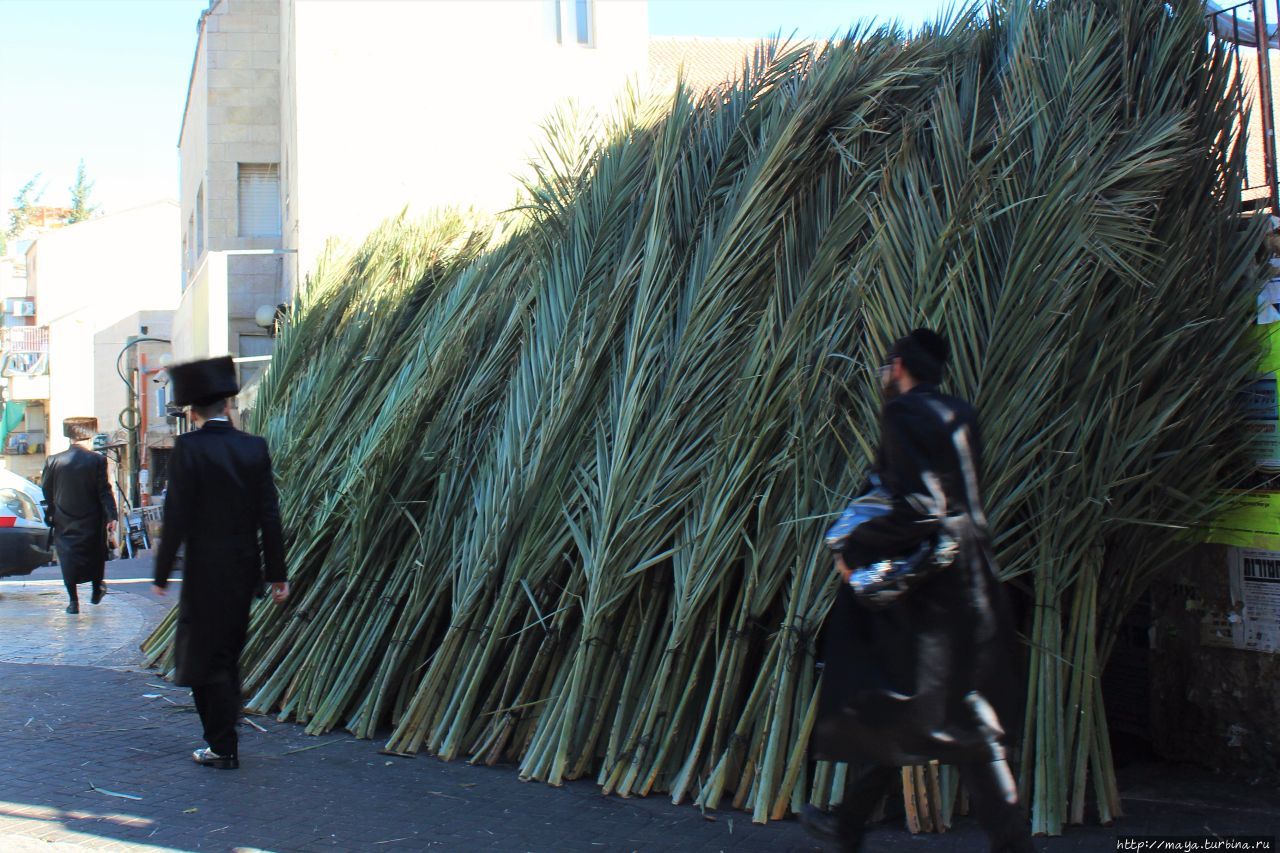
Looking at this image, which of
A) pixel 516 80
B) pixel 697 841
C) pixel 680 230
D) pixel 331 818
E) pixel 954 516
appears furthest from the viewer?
pixel 516 80

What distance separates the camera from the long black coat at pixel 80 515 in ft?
33.8

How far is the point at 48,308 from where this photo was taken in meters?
47.3

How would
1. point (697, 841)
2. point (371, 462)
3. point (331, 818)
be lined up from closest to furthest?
point (697, 841), point (331, 818), point (371, 462)

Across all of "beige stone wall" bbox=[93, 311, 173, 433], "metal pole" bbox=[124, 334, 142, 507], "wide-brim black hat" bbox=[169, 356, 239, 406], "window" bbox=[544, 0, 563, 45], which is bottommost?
"wide-brim black hat" bbox=[169, 356, 239, 406]

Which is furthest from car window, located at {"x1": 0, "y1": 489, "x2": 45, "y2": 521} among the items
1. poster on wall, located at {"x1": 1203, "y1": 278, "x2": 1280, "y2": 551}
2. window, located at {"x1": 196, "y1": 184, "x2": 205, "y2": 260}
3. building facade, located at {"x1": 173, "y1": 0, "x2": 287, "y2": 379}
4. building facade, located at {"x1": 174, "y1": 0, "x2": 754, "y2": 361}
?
poster on wall, located at {"x1": 1203, "y1": 278, "x2": 1280, "y2": 551}

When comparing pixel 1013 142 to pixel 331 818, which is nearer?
pixel 331 818

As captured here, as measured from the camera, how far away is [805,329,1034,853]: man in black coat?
335 centimetres

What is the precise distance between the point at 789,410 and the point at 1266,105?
2638 mm

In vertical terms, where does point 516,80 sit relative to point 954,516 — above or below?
above

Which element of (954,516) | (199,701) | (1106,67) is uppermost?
(1106,67)

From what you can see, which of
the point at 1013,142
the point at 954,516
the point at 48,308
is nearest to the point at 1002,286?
the point at 1013,142

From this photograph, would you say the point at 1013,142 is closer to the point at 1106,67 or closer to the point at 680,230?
the point at 1106,67

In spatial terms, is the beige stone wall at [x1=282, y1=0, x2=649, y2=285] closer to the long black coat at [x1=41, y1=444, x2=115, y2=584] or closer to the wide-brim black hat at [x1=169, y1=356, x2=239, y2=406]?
the long black coat at [x1=41, y1=444, x2=115, y2=584]

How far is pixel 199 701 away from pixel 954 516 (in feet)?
10.8
